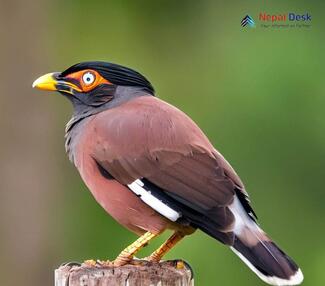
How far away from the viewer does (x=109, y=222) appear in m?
9.98

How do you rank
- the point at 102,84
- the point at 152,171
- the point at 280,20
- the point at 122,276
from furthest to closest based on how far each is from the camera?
the point at 280,20 < the point at 102,84 < the point at 152,171 < the point at 122,276

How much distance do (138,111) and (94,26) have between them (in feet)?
18.7

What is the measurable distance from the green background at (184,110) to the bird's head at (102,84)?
278 centimetres

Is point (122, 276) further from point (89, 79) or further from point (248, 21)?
point (248, 21)

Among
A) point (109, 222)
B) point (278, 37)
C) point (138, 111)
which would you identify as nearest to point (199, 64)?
point (278, 37)

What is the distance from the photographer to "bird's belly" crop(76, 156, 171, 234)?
5.30 metres

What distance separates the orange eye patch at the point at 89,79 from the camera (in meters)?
5.83

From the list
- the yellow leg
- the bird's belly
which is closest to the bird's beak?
the bird's belly

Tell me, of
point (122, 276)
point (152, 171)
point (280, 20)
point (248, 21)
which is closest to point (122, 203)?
point (152, 171)

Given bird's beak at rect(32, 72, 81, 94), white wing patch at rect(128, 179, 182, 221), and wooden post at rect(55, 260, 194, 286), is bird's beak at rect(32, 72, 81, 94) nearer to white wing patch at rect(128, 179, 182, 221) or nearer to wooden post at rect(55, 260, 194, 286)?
white wing patch at rect(128, 179, 182, 221)

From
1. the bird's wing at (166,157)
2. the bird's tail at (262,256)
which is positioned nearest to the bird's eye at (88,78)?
the bird's wing at (166,157)

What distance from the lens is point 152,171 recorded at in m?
5.26

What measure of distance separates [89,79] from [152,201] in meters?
0.97

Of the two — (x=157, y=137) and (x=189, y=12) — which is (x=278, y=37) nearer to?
(x=189, y=12)
